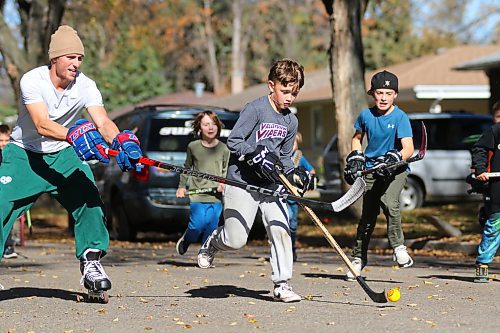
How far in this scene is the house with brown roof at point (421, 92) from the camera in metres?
30.0

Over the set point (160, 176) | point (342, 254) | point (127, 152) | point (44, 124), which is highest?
point (44, 124)

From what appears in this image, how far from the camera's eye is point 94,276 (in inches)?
335

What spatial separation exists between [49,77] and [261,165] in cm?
166

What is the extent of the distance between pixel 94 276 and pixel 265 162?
151cm

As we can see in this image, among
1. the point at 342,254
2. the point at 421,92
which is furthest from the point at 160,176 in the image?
the point at 421,92

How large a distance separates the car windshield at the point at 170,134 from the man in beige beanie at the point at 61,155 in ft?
23.0

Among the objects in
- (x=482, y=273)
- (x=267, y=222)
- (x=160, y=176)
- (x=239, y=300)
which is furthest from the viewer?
(x=160, y=176)

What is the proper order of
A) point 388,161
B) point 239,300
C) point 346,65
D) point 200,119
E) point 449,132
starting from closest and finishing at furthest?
point 239,300, point 388,161, point 200,119, point 346,65, point 449,132

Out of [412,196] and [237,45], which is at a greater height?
[237,45]

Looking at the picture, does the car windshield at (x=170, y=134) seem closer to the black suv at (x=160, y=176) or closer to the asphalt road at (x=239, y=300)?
the black suv at (x=160, y=176)

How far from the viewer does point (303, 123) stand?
40875 millimetres

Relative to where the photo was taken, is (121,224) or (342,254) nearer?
(342,254)

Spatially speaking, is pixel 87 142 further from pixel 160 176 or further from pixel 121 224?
pixel 121 224

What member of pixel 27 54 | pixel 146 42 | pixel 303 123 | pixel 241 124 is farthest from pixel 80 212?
pixel 146 42
